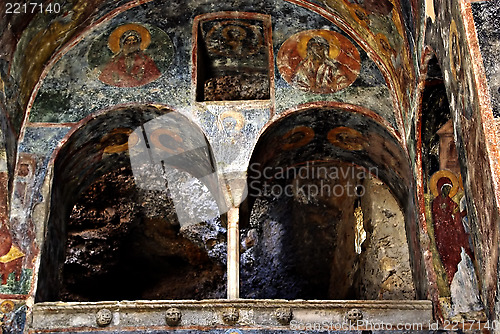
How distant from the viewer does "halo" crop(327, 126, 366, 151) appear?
10.1m

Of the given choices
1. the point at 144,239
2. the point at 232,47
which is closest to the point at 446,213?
the point at 232,47

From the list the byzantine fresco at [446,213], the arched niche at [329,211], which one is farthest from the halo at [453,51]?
the arched niche at [329,211]

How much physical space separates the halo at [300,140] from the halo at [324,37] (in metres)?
1.01

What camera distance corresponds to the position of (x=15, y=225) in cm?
891

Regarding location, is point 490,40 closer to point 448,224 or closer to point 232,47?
point 448,224

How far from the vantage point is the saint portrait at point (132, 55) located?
9969 millimetres

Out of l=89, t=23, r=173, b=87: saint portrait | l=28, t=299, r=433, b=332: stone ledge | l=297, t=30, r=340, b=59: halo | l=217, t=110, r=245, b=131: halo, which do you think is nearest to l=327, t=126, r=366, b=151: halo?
l=297, t=30, r=340, b=59: halo

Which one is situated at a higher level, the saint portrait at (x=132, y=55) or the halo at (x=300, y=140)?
the saint portrait at (x=132, y=55)

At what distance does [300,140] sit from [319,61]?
1.16 m

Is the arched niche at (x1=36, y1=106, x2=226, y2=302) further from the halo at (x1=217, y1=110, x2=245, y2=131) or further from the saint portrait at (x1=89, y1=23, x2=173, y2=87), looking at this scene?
the halo at (x1=217, y1=110, x2=245, y2=131)

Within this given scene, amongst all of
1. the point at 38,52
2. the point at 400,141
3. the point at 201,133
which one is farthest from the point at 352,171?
the point at 38,52

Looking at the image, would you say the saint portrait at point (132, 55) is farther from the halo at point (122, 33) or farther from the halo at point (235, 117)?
the halo at point (235, 117)

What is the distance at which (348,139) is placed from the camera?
1028 cm

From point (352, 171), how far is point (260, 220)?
2.24m
